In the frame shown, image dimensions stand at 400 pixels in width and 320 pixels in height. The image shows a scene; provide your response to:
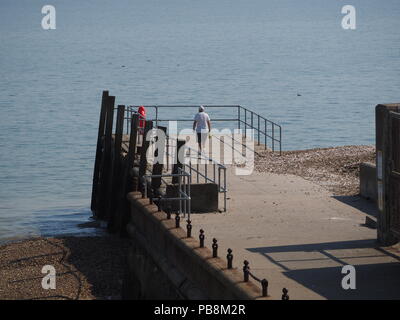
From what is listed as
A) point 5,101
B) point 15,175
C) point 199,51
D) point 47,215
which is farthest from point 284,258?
point 199,51

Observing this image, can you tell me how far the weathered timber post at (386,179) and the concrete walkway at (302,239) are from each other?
32 centimetres

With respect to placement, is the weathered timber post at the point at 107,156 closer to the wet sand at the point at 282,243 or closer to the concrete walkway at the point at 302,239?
the wet sand at the point at 282,243

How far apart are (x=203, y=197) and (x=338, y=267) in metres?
5.48

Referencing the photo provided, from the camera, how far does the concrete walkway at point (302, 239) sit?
571 inches

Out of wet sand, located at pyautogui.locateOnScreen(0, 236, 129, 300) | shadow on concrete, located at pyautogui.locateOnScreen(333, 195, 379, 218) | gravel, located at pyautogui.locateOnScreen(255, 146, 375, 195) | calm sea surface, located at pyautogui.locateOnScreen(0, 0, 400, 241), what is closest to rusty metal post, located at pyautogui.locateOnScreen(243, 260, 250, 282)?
shadow on concrete, located at pyautogui.locateOnScreen(333, 195, 379, 218)

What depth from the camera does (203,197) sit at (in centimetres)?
2050

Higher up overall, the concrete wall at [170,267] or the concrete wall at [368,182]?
the concrete wall at [368,182]

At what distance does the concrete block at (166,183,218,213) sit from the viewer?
2042 cm

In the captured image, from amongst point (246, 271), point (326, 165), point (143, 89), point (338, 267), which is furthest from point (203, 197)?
point (143, 89)

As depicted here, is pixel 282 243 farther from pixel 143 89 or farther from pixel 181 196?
pixel 143 89

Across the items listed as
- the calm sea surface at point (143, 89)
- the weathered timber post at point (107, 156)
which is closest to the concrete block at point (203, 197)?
the weathered timber post at point (107, 156)
